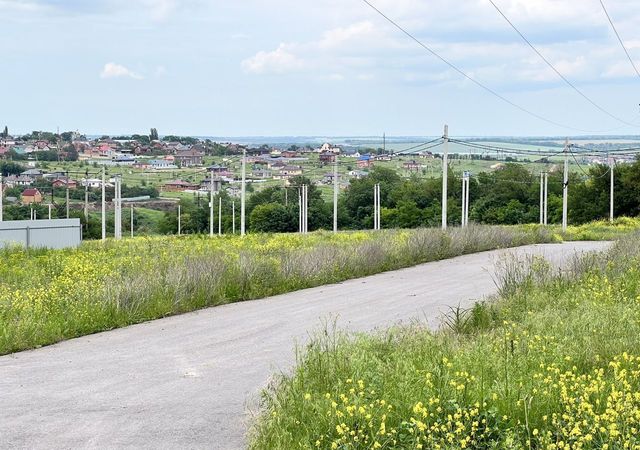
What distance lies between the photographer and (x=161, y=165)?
3132 inches

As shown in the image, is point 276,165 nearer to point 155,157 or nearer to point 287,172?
point 287,172

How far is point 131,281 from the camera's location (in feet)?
42.8

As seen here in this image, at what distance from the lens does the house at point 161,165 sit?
7886 cm

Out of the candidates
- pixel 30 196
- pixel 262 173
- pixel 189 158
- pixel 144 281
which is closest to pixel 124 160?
pixel 30 196

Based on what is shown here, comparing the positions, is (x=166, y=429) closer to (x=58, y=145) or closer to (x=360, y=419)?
(x=360, y=419)

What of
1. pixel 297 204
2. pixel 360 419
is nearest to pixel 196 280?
pixel 360 419

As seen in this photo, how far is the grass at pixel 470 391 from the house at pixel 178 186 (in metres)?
76.7

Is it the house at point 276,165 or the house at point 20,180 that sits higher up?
the house at point 276,165

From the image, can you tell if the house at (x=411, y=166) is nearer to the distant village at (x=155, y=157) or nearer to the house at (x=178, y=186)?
the distant village at (x=155, y=157)

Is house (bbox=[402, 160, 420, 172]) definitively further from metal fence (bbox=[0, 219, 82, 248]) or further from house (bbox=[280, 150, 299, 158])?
metal fence (bbox=[0, 219, 82, 248])

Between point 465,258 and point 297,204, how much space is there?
216 ft

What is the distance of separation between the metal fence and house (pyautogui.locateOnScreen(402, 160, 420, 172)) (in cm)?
7190

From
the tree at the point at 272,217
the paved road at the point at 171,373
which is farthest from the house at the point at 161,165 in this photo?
the paved road at the point at 171,373

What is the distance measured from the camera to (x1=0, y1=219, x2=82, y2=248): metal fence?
2833 centimetres
